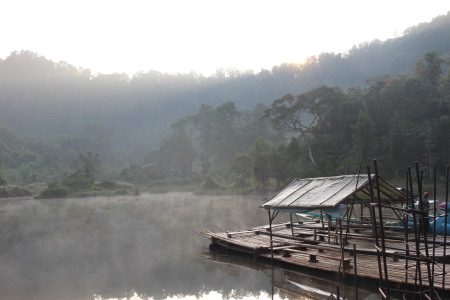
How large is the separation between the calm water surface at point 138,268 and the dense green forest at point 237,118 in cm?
381

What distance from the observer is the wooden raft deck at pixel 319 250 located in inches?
288

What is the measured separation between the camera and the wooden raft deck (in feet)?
24.0

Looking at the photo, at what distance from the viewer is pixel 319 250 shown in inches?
382

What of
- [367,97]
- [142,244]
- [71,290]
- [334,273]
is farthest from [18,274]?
[367,97]

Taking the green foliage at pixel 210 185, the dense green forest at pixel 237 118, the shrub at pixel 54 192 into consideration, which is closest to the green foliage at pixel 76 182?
the dense green forest at pixel 237 118

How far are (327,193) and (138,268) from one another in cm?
553

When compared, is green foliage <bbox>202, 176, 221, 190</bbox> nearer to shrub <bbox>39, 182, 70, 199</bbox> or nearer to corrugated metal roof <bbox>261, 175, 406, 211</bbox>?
shrub <bbox>39, 182, 70, 199</bbox>

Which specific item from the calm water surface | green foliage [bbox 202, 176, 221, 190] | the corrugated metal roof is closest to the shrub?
green foliage [bbox 202, 176, 221, 190]

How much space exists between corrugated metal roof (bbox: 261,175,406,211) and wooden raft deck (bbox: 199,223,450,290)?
91cm

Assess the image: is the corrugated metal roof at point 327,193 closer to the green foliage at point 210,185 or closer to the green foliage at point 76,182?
the green foliage at point 210,185

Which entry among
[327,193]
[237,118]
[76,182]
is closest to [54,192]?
[76,182]

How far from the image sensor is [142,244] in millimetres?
14430

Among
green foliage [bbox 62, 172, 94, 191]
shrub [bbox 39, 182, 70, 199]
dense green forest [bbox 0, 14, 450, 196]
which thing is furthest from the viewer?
green foliage [bbox 62, 172, 94, 191]

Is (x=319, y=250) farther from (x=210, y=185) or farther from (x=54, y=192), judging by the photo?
(x=54, y=192)
